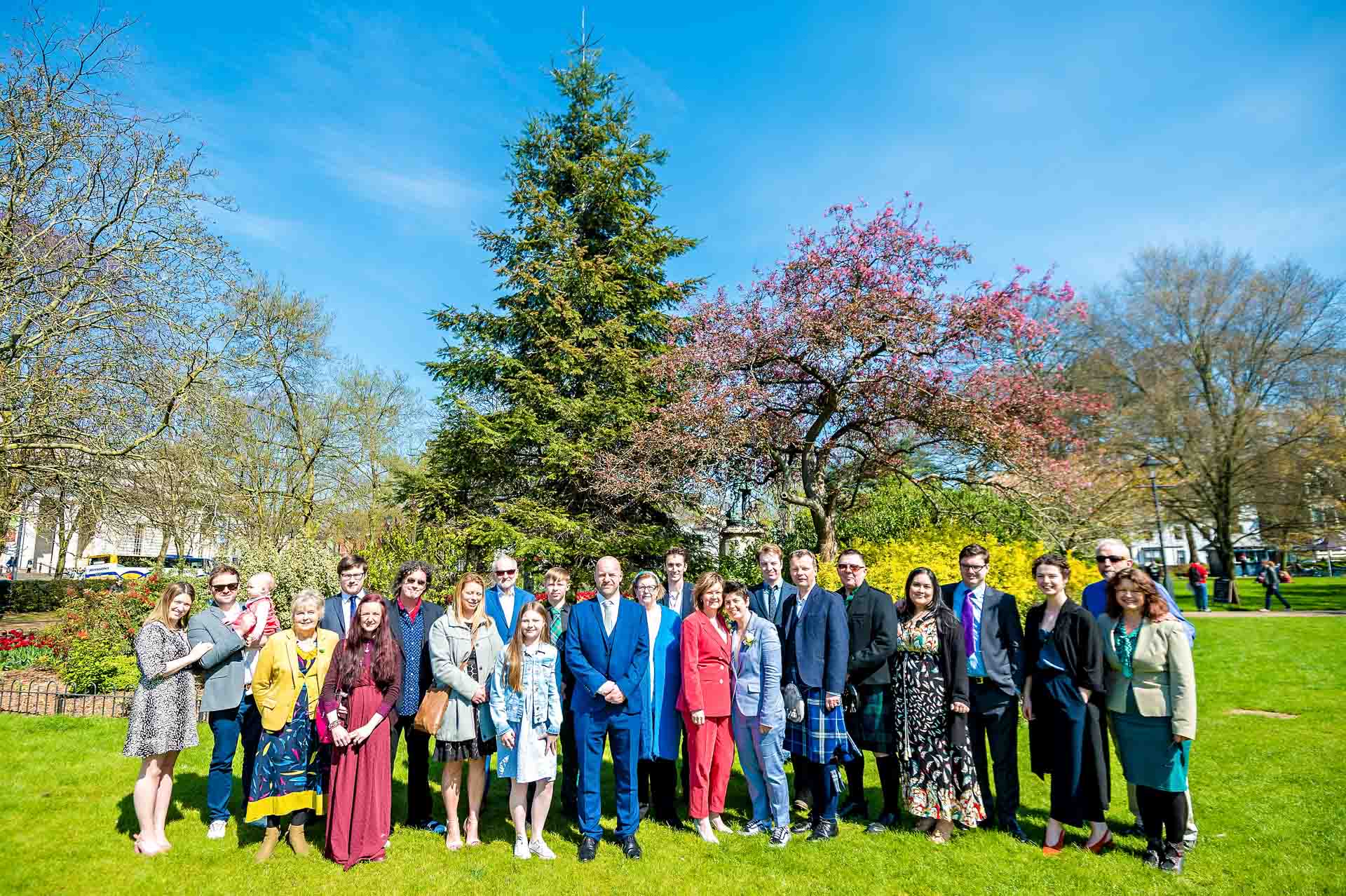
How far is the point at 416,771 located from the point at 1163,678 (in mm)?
5195

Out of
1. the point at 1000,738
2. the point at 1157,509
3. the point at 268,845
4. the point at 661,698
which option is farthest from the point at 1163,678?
the point at 1157,509

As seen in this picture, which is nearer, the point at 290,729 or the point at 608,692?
the point at 290,729

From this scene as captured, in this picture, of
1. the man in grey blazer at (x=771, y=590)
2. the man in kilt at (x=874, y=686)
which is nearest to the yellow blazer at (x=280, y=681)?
the man in grey blazer at (x=771, y=590)

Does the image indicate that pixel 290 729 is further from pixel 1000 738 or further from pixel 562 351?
pixel 562 351

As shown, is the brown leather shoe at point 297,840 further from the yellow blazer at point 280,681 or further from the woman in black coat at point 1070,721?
the woman in black coat at point 1070,721

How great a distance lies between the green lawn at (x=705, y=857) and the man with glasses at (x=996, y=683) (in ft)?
1.06

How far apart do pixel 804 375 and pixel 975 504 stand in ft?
13.1

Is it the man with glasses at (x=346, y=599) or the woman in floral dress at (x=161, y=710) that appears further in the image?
the man with glasses at (x=346, y=599)

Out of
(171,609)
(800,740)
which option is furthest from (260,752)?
(800,740)

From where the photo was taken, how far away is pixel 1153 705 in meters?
4.40

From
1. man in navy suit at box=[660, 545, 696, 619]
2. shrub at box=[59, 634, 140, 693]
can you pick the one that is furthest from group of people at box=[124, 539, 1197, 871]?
shrub at box=[59, 634, 140, 693]

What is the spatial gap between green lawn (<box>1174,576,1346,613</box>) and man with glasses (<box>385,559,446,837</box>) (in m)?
24.0

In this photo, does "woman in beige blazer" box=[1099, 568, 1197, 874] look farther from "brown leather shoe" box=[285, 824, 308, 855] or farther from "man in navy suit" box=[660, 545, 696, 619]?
"brown leather shoe" box=[285, 824, 308, 855]

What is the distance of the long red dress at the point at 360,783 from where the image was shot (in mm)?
4484
